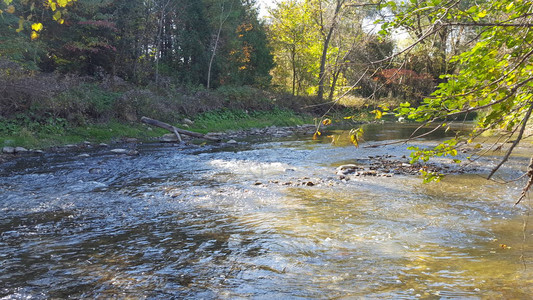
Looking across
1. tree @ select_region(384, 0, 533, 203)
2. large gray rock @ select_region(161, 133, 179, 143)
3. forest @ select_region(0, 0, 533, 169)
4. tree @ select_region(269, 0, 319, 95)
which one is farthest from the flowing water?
tree @ select_region(269, 0, 319, 95)

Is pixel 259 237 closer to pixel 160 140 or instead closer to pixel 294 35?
pixel 160 140

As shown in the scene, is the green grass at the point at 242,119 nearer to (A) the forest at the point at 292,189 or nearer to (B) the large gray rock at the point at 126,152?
(A) the forest at the point at 292,189

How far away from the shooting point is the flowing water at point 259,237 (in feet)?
13.0

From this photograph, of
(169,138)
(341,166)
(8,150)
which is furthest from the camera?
(169,138)

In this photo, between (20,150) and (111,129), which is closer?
(20,150)

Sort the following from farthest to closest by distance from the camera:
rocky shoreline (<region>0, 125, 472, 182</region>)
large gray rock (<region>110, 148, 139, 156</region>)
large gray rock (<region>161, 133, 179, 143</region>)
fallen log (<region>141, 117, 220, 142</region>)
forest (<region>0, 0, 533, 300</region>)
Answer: fallen log (<region>141, 117, 220, 142</region>) → large gray rock (<region>161, 133, 179, 143</region>) → large gray rock (<region>110, 148, 139, 156</region>) → rocky shoreline (<region>0, 125, 472, 182</region>) → forest (<region>0, 0, 533, 300</region>)

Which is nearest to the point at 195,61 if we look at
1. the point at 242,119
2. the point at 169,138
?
the point at 242,119

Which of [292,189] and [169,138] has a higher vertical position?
[169,138]

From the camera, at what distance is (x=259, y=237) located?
18.0ft

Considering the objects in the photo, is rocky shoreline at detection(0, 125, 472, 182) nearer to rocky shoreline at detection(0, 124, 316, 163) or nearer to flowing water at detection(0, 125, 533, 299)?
rocky shoreline at detection(0, 124, 316, 163)

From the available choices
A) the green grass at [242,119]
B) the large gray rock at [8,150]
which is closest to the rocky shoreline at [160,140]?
the large gray rock at [8,150]

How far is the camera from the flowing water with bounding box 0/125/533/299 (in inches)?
156

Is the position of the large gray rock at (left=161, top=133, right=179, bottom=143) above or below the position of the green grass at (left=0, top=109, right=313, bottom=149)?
below

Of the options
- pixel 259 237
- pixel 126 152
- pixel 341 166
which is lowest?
pixel 259 237
